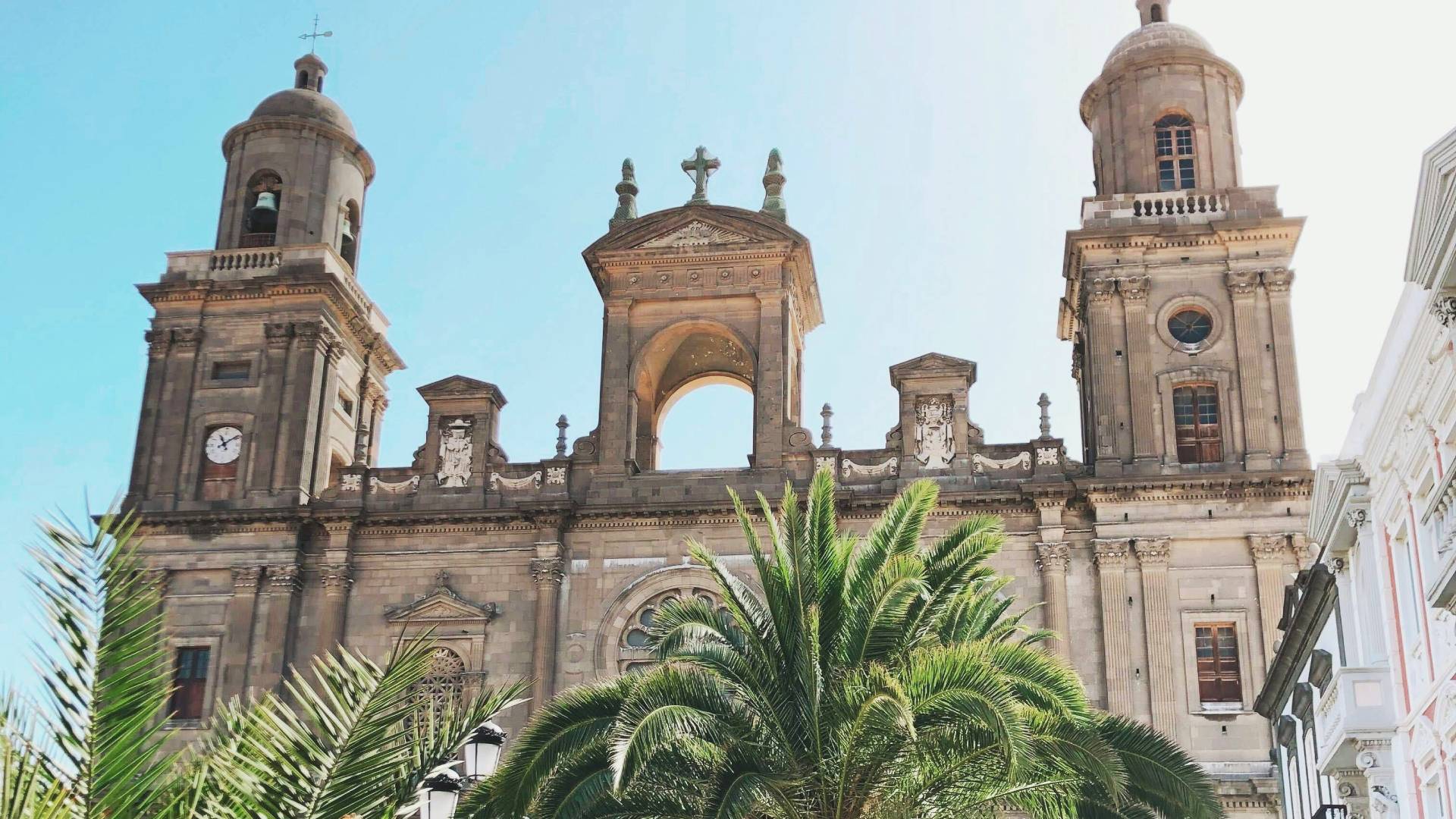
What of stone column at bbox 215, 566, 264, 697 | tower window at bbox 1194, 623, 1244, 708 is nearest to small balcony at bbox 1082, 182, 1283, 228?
tower window at bbox 1194, 623, 1244, 708

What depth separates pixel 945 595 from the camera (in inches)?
945

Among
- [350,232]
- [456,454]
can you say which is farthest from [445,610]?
[350,232]

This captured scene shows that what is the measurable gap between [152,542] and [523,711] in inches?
362

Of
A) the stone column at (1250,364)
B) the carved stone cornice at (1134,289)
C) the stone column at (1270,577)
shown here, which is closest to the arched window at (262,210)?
the carved stone cornice at (1134,289)

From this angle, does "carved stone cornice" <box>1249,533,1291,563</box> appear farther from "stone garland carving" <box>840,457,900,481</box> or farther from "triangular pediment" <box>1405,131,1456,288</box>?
"triangular pediment" <box>1405,131,1456,288</box>

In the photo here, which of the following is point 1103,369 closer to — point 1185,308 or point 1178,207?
point 1185,308

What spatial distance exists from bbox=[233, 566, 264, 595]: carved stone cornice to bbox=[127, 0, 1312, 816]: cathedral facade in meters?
0.11

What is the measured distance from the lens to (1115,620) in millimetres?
35594

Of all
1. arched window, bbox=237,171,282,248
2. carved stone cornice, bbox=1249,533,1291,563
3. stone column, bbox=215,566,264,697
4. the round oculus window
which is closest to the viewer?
carved stone cornice, bbox=1249,533,1291,563

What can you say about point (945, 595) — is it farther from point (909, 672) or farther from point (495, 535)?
point (495, 535)

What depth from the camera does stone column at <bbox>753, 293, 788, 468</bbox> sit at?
38688 millimetres

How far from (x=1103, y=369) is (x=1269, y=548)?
5.17 meters

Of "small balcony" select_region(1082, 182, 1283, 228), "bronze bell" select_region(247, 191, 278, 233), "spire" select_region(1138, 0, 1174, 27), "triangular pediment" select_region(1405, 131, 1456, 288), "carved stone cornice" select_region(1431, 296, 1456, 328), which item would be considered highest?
"spire" select_region(1138, 0, 1174, 27)

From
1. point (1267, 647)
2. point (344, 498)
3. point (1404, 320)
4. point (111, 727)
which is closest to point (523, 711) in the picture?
point (344, 498)
